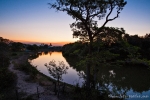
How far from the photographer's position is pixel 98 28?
10125 mm

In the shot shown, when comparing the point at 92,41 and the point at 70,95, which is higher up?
the point at 92,41

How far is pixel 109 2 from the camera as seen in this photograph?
909cm

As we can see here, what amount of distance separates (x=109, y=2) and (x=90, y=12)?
1612 mm

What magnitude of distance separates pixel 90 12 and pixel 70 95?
7455mm

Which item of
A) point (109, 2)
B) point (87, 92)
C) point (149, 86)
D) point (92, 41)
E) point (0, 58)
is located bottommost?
point (149, 86)

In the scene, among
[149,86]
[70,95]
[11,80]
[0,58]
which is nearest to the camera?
[70,95]

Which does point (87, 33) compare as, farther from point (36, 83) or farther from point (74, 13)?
point (36, 83)

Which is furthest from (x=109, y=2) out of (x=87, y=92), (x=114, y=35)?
(x=87, y=92)

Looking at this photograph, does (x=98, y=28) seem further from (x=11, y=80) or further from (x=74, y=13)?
(x=11, y=80)

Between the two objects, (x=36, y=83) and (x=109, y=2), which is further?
(x=36, y=83)

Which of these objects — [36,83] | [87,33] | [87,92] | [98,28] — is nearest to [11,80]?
[36,83]

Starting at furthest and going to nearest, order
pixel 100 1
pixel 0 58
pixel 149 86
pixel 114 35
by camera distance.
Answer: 1. pixel 0 58
2. pixel 149 86
3. pixel 114 35
4. pixel 100 1

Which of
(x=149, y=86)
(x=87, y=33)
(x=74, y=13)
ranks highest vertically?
(x=74, y=13)

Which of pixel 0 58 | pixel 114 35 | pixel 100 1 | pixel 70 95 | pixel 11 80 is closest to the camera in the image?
pixel 100 1
